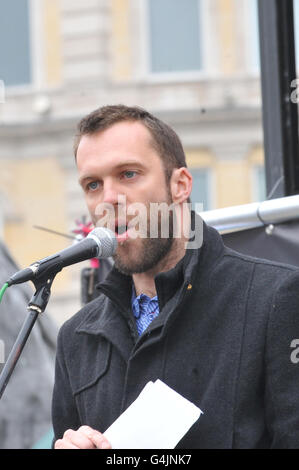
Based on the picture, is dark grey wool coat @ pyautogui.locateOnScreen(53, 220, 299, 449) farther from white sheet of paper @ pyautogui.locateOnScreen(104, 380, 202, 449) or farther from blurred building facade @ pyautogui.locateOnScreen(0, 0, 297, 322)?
blurred building facade @ pyautogui.locateOnScreen(0, 0, 297, 322)

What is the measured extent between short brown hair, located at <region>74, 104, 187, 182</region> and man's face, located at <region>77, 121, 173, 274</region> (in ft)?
0.06

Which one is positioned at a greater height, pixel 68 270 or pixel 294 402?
pixel 294 402

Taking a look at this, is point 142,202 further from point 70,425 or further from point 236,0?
point 236,0

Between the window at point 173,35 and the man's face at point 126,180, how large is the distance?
12576 mm

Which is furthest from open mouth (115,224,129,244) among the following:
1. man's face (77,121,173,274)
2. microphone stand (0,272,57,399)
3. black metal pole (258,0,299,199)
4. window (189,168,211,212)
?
window (189,168,211,212)

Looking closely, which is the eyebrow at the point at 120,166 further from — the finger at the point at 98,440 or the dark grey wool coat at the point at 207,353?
the finger at the point at 98,440

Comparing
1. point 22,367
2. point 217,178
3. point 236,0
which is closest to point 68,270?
point 217,178

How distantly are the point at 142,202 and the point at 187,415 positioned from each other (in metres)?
0.56

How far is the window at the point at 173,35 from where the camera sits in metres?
15.0

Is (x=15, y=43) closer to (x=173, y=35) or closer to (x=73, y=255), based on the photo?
(x=173, y=35)

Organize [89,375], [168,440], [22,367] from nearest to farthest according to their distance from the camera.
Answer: [168,440], [89,375], [22,367]

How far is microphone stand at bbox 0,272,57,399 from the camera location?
6.55ft

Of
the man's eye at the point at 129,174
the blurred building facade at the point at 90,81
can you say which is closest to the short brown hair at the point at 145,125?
the man's eye at the point at 129,174

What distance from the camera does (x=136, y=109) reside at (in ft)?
8.28
